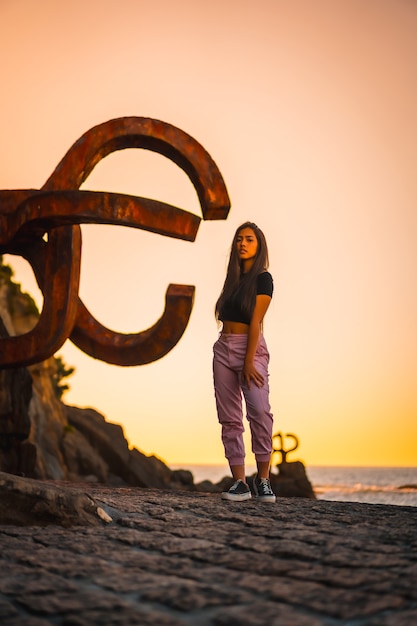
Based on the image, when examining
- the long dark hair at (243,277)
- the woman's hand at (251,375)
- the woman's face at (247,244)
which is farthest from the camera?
the woman's face at (247,244)

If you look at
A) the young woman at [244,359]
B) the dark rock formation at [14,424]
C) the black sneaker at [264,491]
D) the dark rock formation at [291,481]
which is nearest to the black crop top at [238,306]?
the young woman at [244,359]

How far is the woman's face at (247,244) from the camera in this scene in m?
5.25

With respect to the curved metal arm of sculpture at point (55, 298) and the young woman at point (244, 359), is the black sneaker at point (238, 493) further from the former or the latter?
the curved metal arm of sculpture at point (55, 298)

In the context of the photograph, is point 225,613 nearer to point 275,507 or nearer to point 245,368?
point 275,507

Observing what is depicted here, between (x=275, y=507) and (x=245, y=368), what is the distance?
95cm

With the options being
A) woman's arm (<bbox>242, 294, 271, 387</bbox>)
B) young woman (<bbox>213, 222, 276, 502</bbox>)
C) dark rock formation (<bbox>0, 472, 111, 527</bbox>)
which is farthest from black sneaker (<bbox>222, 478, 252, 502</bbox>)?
dark rock formation (<bbox>0, 472, 111, 527</bbox>)

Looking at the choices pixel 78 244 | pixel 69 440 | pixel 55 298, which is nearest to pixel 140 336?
pixel 55 298

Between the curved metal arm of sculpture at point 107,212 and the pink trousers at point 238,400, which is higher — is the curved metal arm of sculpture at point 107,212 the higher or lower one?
the higher one

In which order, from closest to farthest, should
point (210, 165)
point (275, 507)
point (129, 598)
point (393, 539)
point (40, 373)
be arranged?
point (129, 598), point (393, 539), point (275, 507), point (210, 165), point (40, 373)

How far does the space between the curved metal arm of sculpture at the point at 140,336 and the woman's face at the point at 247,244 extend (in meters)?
0.56

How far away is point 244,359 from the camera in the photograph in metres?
5.08

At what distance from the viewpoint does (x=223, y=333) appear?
5.24 m

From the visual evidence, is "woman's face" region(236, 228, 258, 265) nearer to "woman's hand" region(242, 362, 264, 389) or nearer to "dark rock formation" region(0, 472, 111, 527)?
"woman's hand" region(242, 362, 264, 389)

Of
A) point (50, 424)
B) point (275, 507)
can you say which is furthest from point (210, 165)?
point (50, 424)
